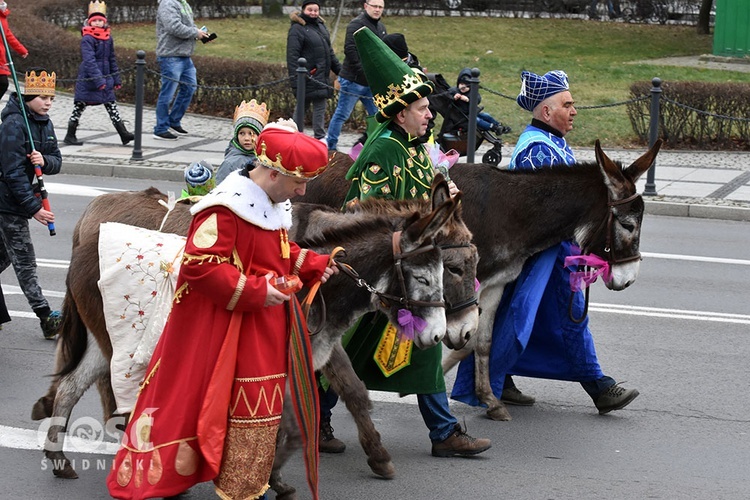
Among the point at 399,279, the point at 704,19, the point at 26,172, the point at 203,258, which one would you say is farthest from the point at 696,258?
the point at 704,19

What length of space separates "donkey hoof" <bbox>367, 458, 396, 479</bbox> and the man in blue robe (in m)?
1.26

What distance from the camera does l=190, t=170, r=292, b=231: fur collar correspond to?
4.99 m

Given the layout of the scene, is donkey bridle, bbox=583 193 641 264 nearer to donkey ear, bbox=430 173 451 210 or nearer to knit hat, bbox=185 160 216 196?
donkey ear, bbox=430 173 451 210

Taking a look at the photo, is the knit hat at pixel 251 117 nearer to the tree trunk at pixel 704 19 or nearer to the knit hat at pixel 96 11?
the knit hat at pixel 96 11

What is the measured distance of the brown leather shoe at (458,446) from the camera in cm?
655

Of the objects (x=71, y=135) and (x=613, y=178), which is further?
(x=71, y=135)

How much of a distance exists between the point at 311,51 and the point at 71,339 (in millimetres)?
10290

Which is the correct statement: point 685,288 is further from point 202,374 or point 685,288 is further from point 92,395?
point 202,374

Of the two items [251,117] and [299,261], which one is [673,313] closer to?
[251,117]

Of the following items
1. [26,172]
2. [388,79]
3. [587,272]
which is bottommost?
[587,272]

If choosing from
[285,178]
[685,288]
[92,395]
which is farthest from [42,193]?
[685,288]

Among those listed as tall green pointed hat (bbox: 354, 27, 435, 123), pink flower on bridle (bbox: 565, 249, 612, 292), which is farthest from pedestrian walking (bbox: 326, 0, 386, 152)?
tall green pointed hat (bbox: 354, 27, 435, 123)

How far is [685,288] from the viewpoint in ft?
34.7

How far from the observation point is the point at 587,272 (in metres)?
7.25
